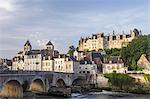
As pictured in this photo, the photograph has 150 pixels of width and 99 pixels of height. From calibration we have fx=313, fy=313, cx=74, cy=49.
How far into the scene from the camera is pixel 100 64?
154ft

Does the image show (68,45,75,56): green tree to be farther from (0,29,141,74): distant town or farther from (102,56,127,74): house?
(102,56,127,74): house

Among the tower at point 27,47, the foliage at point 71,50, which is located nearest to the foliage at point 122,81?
the tower at point 27,47

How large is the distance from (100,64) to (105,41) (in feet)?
43.3

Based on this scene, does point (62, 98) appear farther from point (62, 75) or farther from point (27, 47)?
point (27, 47)

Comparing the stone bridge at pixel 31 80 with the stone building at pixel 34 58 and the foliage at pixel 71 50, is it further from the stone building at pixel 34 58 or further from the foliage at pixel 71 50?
the foliage at pixel 71 50

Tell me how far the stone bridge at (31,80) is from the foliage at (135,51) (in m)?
8.45

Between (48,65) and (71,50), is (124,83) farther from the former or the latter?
(71,50)

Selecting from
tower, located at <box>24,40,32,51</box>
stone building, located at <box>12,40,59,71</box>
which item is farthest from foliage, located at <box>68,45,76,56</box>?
tower, located at <box>24,40,32,51</box>

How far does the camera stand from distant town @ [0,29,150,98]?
36531mm

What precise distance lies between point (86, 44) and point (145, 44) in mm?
18571

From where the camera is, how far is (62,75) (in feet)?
113

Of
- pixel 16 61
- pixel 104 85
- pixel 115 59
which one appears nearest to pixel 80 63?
pixel 115 59

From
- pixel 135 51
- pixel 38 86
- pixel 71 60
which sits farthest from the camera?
pixel 135 51

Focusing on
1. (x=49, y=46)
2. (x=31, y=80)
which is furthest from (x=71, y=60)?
(x=31, y=80)
